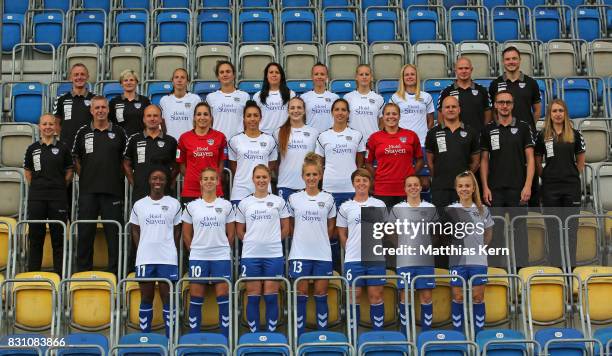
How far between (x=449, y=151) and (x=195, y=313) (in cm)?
313

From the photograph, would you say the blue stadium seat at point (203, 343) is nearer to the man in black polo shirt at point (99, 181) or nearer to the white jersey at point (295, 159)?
the man in black polo shirt at point (99, 181)

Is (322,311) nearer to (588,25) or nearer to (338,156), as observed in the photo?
(338,156)

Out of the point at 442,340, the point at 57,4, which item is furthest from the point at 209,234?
the point at 57,4

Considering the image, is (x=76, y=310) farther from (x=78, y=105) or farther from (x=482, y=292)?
(x=482, y=292)

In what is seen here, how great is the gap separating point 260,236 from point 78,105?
289 centimetres

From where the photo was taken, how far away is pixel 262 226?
13.2m

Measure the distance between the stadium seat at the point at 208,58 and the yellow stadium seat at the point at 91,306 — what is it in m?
4.31

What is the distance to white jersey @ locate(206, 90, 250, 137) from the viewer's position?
14.7 meters

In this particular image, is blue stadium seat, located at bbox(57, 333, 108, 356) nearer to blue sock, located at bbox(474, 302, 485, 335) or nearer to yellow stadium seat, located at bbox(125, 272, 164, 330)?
yellow stadium seat, located at bbox(125, 272, 164, 330)

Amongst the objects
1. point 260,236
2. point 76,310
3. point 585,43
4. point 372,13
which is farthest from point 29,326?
point 585,43

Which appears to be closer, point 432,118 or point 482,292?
point 482,292

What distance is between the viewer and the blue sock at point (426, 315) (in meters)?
13.2

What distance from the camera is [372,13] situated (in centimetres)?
1786

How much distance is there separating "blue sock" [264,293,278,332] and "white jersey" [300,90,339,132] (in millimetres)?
2439
